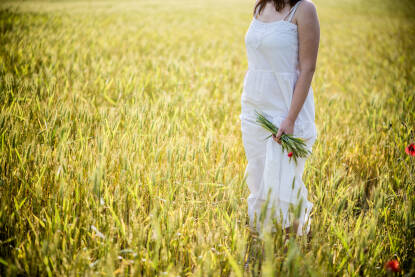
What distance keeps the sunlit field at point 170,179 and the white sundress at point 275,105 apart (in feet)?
0.51

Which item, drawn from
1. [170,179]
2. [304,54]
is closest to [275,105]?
[304,54]

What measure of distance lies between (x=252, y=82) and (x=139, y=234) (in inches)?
39.5

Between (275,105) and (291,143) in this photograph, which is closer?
(291,143)

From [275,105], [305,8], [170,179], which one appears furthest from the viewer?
[170,179]

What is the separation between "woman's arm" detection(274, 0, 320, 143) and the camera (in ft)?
4.42

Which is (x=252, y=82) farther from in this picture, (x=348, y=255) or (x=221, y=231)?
(x=348, y=255)

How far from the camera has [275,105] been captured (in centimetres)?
152

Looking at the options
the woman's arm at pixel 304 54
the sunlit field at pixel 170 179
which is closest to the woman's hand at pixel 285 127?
the woman's arm at pixel 304 54

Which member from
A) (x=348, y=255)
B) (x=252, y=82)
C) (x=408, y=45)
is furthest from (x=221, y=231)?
(x=408, y=45)

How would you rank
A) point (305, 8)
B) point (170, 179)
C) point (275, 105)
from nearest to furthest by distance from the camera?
point (305, 8) → point (275, 105) → point (170, 179)

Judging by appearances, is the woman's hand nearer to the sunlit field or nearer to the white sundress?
the white sundress

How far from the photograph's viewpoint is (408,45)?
27.0 feet

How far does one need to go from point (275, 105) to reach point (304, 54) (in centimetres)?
30

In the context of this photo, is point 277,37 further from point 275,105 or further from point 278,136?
point 278,136
